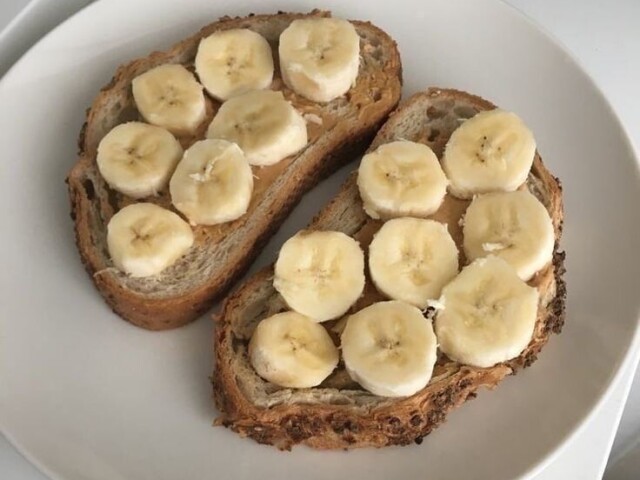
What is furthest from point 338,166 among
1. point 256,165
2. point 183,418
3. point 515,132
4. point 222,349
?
point 183,418

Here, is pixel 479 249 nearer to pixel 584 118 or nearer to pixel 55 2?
pixel 584 118

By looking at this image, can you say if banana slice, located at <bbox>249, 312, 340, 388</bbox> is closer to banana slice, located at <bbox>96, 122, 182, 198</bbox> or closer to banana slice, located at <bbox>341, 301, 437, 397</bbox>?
banana slice, located at <bbox>341, 301, 437, 397</bbox>

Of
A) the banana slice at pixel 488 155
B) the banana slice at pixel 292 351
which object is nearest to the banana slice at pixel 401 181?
the banana slice at pixel 488 155

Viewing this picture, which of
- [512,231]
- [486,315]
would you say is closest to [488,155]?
[512,231]

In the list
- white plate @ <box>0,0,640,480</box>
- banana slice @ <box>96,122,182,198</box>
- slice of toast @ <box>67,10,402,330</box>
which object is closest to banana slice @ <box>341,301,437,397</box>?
white plate @ <box>0,0,640,480</box>

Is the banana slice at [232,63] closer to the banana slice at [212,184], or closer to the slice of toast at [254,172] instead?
the slice of toast at [254,172]

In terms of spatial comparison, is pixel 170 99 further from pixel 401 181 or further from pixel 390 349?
pixel 390 349
